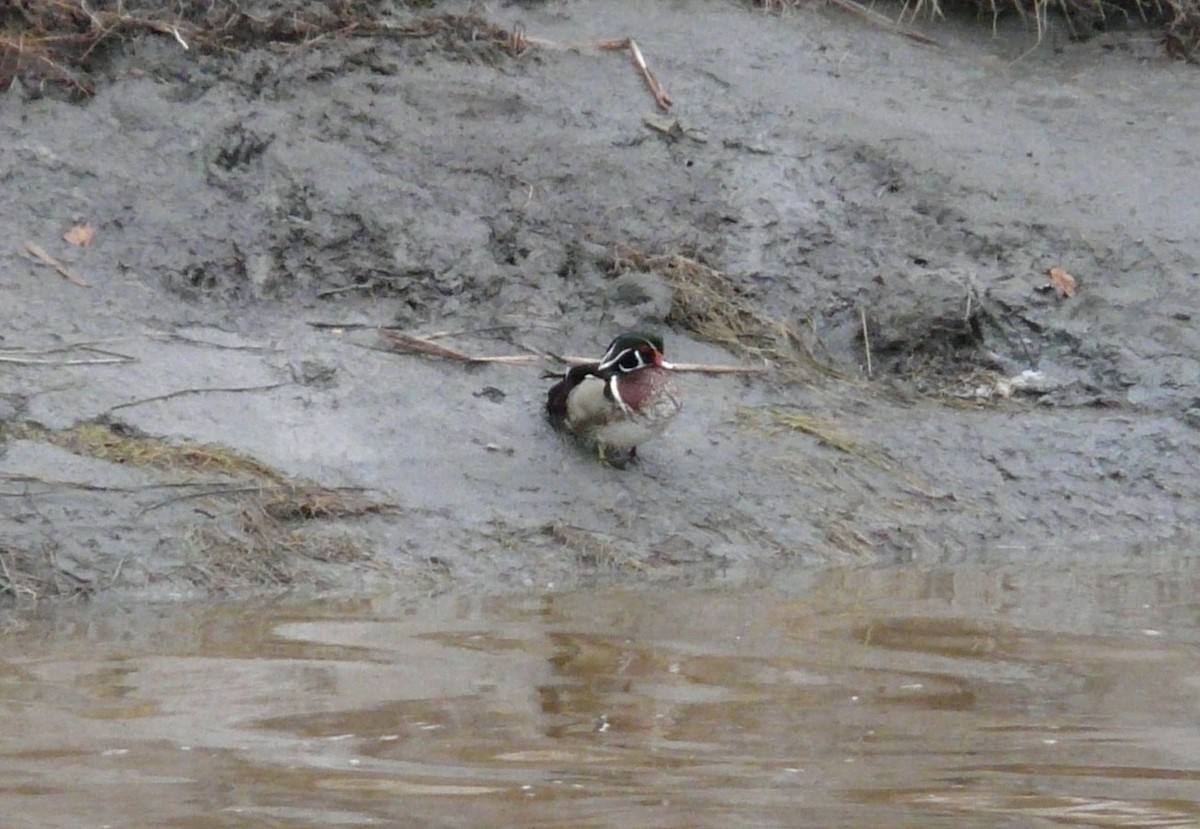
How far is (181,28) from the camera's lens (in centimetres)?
948

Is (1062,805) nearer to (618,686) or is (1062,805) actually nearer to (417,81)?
(618,686)

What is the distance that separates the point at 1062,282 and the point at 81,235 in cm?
442

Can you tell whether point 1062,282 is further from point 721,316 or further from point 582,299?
point 582,299

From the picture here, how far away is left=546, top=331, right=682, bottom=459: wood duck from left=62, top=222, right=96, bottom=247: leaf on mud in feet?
7.36

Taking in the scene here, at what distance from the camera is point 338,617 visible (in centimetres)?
631

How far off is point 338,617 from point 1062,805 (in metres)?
2.77

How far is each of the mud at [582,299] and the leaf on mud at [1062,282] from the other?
5cm

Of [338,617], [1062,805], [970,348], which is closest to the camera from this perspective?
[1062,805]

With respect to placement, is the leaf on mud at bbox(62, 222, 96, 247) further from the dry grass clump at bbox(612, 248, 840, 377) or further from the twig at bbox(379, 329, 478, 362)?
the dry grass clump at bbox(612, 248, 840, 377)

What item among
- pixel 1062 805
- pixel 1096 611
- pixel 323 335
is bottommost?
pixel 323 335

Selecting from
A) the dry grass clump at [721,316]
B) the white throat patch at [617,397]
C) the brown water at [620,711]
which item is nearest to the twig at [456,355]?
the dry grass clump at [721,316]

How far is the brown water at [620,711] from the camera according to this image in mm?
4180

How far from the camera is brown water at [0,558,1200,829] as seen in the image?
165 inches

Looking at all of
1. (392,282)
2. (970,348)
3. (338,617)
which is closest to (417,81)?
(392,282)
